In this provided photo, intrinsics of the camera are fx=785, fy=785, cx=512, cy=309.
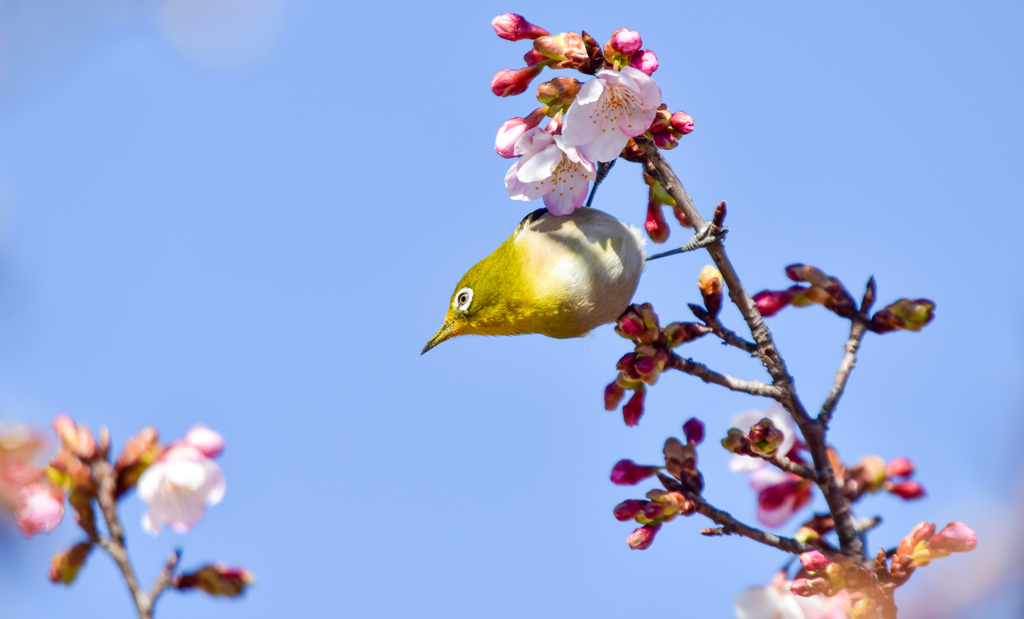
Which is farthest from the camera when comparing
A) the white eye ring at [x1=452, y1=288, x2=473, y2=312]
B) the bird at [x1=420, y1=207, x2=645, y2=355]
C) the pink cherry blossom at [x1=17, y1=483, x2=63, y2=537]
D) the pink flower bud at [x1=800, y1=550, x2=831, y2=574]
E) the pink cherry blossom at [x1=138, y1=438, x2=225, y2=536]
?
the white eye ring at [x1=452, y1=288, x2=473, y2=312]

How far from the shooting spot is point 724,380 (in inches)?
125

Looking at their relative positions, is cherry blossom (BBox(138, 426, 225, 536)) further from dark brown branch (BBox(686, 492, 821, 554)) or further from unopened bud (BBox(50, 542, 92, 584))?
dark brown branch (BBox(686, 492, 821, 554))

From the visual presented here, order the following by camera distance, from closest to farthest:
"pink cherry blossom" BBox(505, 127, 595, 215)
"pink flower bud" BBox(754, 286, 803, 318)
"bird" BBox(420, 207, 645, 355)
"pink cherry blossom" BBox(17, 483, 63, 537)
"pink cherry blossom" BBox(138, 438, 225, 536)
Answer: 1. "pink cherry blossom" BBox(505, 127, 595, 215)
2. "pink flower bud" BBox(754, 286, 803, 318)
3. "pink cherry blossom" BBox(17, 483, 63, 537)
4. "bird" BBox(420, 207, 645, 355)
5. "pink cherry blossom" BBox(138, 438, 225, 536)

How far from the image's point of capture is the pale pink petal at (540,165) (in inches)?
129

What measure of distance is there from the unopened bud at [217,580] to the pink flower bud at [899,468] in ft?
10.5

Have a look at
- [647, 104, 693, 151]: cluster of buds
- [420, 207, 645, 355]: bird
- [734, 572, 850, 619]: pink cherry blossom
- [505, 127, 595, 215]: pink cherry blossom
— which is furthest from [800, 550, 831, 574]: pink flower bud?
[505, 127, 595, 215]: pink cherry blossom

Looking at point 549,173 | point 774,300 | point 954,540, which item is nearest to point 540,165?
point 549,173

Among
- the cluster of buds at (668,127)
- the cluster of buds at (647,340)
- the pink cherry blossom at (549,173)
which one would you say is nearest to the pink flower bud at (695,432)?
the cluster of buds at (647,340)

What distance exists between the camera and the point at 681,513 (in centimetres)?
324

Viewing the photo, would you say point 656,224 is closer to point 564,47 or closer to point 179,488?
point 564,47

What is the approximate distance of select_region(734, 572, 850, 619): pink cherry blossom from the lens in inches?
144

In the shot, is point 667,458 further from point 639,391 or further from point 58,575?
point 58,575

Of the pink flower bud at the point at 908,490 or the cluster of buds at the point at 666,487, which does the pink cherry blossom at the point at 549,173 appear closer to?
the cluster of buds at the point at 666,487

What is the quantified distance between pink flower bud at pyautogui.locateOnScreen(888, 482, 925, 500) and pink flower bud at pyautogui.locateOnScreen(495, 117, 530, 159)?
2553 millimetres
